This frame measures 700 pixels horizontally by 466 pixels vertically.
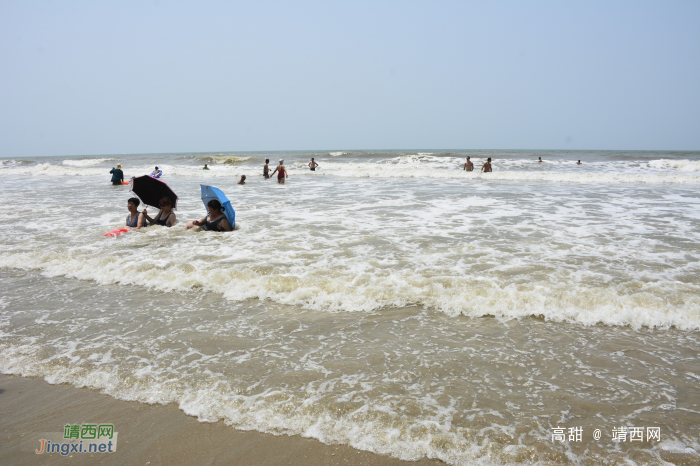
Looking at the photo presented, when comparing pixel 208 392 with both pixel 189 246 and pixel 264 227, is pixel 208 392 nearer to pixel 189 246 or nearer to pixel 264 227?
pixel 189 246

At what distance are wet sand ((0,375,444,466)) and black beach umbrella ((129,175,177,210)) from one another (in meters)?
6.79

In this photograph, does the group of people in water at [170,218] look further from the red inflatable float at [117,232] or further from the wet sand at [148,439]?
the wet sand at [148,439]

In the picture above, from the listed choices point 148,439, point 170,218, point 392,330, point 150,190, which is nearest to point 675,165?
point 170,218

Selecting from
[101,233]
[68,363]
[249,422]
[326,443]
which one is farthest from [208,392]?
[101,233]

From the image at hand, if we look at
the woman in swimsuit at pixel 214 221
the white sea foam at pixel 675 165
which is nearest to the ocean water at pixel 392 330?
the woman in swimsuit at pixel 214 221

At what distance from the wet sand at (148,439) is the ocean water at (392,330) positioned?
0.34 feet

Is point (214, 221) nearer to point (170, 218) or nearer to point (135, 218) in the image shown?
point (170, 218)

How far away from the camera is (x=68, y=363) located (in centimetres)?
383

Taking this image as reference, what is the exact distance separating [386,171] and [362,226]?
784 inches

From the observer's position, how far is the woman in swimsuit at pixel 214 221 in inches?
364

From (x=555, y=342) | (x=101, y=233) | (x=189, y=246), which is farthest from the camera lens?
(x=101, y=233)

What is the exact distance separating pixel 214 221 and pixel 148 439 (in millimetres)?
6822

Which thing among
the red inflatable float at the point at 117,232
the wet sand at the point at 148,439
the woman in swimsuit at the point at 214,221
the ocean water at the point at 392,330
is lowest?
the wet sand at the point at 148,439

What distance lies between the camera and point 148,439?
113 inches
